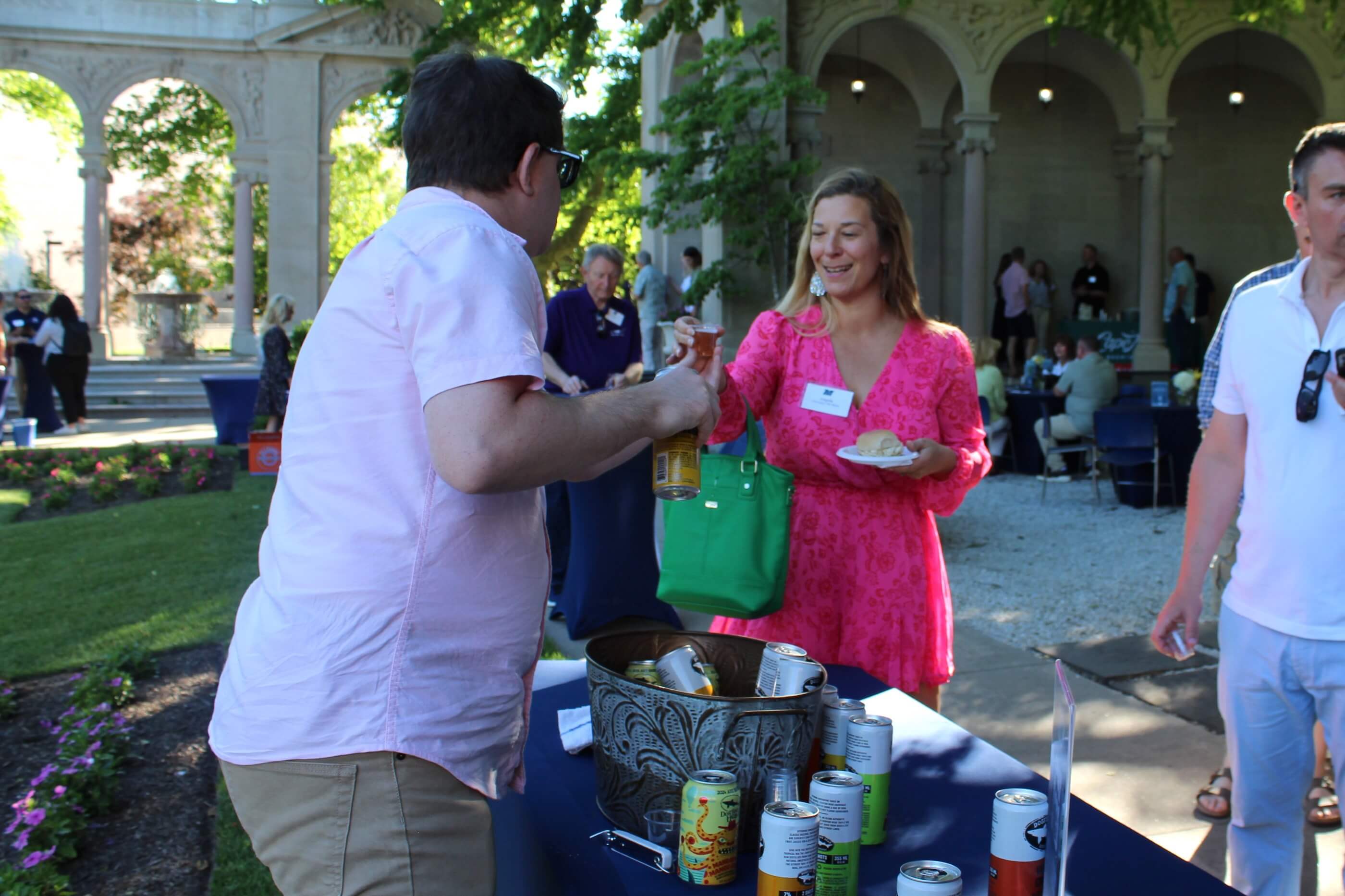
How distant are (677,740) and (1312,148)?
202 centimetres

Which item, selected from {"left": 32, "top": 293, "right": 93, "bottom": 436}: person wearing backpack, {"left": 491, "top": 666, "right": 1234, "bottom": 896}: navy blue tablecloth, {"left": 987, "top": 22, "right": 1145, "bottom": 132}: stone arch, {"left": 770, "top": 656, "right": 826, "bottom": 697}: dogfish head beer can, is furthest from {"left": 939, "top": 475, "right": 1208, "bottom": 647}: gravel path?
{"left": 32, "top": 293, "right": 93, "bottom": 436}: person wearing backpack

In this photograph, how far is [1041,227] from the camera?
21234mm

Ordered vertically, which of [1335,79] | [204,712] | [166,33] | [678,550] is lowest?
[204,712]

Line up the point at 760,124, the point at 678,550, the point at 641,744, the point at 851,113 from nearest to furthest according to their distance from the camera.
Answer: the point at 641,744 → the point at 678,550 → the point at 760,124 → the point at 851,113

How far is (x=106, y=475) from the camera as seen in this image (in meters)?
11.6

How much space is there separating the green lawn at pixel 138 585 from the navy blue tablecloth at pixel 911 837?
6.52 feet

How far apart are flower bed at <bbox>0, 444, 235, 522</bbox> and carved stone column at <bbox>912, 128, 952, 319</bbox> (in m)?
12.9

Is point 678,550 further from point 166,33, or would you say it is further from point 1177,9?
point 166,33

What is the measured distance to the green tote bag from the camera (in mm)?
2623

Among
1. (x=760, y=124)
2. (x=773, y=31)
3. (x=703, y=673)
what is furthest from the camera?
(x=760, y=124)

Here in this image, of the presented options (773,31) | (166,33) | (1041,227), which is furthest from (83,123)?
(1041,227)

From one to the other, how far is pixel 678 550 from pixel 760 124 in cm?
1281

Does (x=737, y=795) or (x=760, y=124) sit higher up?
(x=760, y=124)

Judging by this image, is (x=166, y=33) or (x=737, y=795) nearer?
(x=737, y=795)
